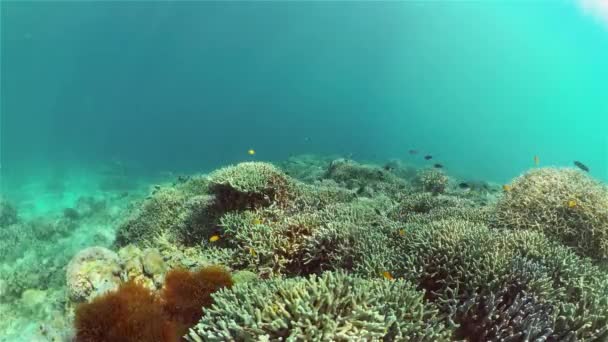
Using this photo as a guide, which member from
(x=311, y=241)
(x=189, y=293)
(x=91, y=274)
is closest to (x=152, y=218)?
(x=91, y=274)

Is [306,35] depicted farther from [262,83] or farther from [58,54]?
[58,54]

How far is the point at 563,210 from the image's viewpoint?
6.04 m

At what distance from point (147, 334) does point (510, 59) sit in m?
197

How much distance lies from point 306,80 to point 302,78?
218cm

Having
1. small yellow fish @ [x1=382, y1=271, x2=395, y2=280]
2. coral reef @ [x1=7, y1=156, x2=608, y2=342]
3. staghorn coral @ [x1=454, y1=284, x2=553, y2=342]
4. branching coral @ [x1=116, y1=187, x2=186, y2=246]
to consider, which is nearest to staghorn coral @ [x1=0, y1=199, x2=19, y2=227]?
coral reef @ [x1=7, y1=156, x2=608, y2=342]

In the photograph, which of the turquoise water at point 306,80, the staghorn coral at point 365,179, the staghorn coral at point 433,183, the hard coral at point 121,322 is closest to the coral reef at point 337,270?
the hard coral at point 121,322

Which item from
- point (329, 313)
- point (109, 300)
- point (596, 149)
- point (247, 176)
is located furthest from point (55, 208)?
point (596, 149)

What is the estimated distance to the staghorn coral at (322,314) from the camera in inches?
115

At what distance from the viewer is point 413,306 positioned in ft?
11.2

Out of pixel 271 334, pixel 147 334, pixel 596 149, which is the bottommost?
pixel 271 334

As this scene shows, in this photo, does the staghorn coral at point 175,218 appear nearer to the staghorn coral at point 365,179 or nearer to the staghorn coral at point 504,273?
the staghorn coral at point 504,273

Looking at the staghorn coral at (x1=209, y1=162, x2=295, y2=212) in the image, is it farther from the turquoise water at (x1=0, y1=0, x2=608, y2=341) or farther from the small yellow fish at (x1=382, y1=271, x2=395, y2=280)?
the turquoise water at (x1=0, y1=0, x2=608, y2=341)

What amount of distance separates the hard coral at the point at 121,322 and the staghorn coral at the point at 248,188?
12.2ft

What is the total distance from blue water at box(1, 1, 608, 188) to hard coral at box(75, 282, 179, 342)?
76345mm
